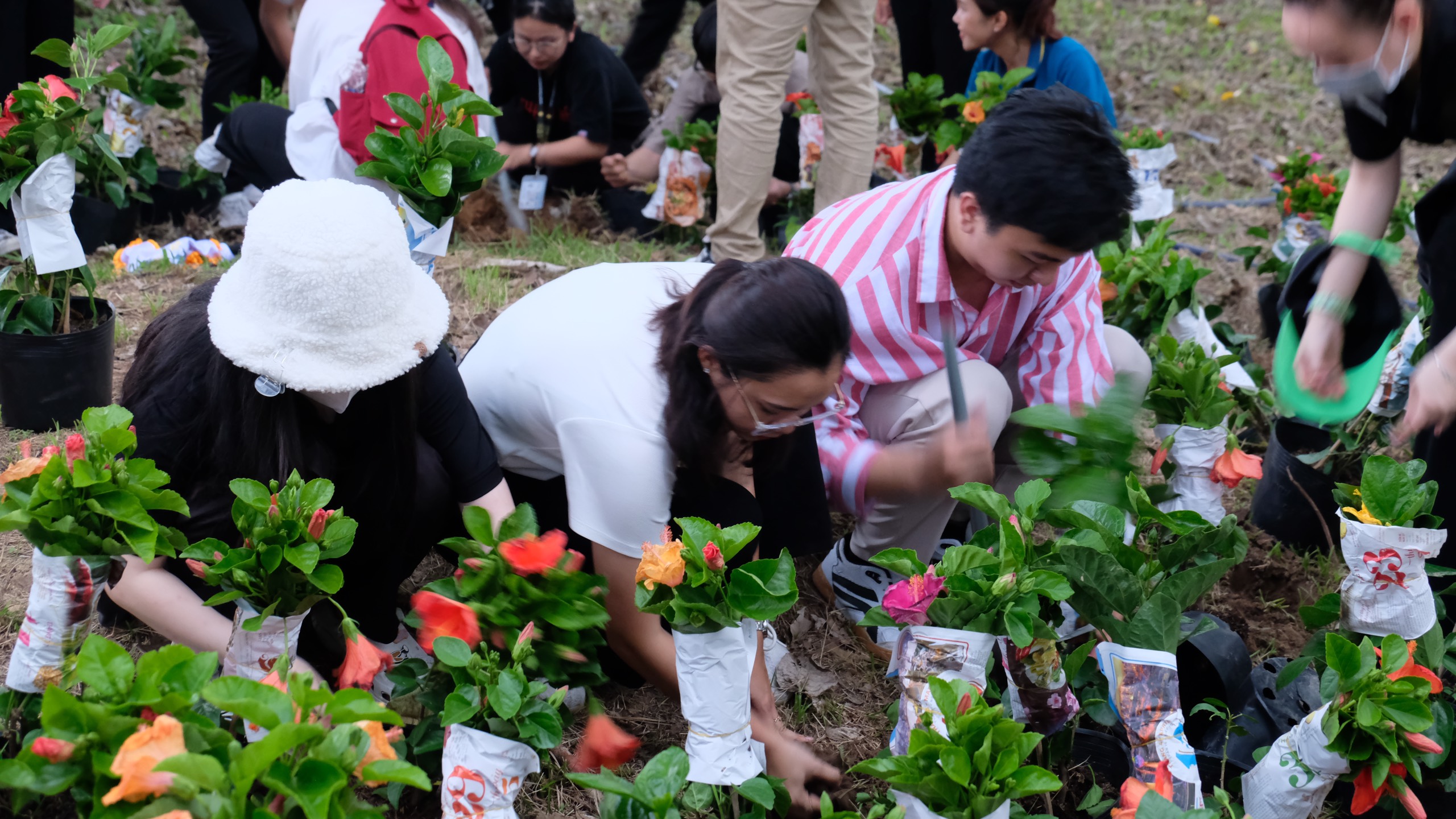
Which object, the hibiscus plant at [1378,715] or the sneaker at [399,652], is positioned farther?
the sneaker at [399,652]

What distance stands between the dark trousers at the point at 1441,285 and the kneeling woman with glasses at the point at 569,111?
2654 millimetres

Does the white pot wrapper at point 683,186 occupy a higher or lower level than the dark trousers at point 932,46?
lower

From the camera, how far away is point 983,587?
1.57 m

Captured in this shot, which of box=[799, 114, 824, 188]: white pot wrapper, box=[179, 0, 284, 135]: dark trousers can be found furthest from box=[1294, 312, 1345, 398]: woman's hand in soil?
box=[179, 0, 284, 135]: dark trousers

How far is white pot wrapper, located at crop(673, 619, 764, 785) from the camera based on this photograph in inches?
58.3

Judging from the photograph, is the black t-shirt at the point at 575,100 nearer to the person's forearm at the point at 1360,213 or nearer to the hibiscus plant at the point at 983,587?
the person's forearm at the point at 1360,213

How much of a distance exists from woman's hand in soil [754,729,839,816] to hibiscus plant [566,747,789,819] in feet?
0.36

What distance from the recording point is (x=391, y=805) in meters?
1.69

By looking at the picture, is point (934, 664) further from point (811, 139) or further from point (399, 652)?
point (811, 139)

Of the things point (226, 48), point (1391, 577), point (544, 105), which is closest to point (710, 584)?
point (1391, 577)

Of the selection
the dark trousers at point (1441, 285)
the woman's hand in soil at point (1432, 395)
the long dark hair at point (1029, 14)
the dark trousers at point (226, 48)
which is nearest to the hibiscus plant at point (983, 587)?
the woman's hand in soil at point (1432, 395)

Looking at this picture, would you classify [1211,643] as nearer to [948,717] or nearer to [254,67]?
[948,717]

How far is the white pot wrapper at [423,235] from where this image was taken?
222cm

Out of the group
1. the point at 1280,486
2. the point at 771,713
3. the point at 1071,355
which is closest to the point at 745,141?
the point at 1071,355
